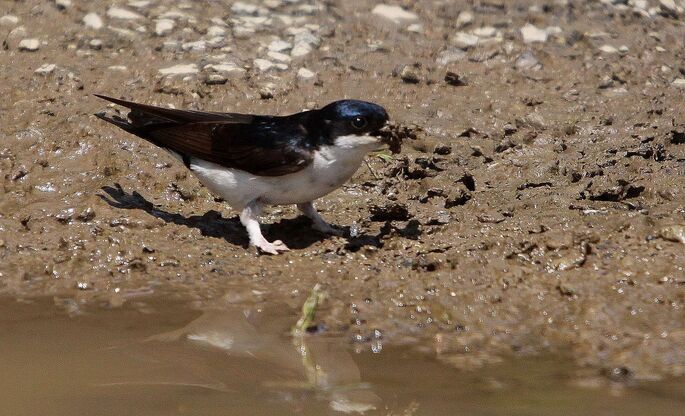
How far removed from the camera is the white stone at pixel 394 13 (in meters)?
9.14

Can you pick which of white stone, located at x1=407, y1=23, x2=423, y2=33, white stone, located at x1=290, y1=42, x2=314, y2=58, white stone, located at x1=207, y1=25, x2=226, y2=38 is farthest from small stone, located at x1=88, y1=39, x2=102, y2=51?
white stone, located at x1=407, y1=23, x2=423, y2=33

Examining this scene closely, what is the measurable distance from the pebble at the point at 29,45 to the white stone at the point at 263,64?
1664 millimetres

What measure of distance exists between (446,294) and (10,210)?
281 cm

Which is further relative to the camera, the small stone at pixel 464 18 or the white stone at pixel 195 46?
the small stone at pixel 464 18

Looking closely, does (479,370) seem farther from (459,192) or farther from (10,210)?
(10,210)

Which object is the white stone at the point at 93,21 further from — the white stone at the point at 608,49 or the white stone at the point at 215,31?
the white stone at the point at 608,49

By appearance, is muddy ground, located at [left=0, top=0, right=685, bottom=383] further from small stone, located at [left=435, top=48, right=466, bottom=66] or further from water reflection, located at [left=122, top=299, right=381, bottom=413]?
water reflection, located at [left=122, top=299, right=381, bottom=413]

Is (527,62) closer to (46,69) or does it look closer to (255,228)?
(255,228)

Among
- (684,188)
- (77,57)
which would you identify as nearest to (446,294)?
(684,188)

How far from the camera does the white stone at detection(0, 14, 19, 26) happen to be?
8.68 m

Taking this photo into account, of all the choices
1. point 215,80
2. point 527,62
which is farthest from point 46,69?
point 527,62

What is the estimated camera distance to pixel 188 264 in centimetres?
611

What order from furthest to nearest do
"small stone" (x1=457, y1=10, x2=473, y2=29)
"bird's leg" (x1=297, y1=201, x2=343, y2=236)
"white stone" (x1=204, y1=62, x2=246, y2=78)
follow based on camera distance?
"small stone" (x1=457, y1=10, x2=473, y2=29) < "white stone" (x1=204, y1=62, x2=246, y2=78) < "bird's leg" (x1=297, y1=201, x2=343, y2=236)

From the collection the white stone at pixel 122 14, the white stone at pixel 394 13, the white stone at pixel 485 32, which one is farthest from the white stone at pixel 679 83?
the white stone at pixel 122 14
